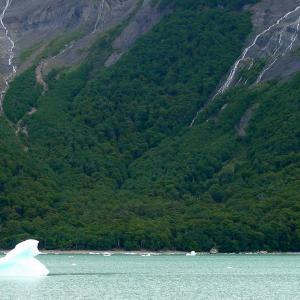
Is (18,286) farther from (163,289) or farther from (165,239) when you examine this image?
(165,239)

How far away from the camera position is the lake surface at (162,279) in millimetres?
105331

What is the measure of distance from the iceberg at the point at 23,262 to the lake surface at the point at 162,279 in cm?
120

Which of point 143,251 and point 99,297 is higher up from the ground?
point 143,251

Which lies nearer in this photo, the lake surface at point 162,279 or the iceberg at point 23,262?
the lake surface at point 162,279

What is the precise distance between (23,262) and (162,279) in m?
16.5

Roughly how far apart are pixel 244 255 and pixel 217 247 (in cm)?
874

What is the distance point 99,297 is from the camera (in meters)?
101

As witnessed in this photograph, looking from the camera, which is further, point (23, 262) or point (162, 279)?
point (162, 279)

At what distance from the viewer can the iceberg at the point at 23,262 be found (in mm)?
119875

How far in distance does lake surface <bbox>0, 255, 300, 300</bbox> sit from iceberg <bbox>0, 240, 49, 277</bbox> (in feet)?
3.94

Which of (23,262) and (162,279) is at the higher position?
(23,262)

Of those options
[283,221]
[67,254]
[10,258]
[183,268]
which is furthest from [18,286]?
[283,221]

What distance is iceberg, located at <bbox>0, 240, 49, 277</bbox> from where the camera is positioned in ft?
393

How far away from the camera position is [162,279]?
12581 cm
